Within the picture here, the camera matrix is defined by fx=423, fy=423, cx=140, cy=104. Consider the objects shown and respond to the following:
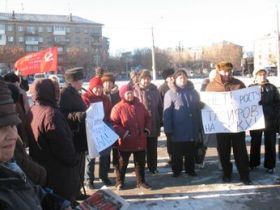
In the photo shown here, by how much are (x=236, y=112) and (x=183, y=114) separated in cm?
82

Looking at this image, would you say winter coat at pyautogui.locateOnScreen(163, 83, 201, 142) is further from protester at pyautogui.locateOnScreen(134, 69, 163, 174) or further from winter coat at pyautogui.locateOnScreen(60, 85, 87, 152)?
winter coat at pyautogui.locateOnScreen(60, 85, 87, 152)

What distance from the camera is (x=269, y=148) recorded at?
6734 millimetres

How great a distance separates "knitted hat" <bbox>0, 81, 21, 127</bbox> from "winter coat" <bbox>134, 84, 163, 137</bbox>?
4.99 meters

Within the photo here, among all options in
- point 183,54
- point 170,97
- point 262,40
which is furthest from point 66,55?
point 170,97

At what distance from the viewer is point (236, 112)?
629cm

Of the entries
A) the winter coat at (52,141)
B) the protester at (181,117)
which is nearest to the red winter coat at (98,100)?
the protester at (181,117)

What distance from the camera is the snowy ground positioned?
540 centimetres

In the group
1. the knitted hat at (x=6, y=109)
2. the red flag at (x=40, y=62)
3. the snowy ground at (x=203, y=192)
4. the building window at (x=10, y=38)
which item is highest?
the building window at (x=10, y=38)

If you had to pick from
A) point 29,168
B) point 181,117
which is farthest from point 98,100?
point 29,168

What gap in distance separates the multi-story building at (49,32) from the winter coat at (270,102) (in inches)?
3121

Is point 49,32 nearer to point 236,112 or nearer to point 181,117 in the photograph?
point 181,117

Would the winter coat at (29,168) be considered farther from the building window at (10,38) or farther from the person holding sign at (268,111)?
the building window at (10,38)

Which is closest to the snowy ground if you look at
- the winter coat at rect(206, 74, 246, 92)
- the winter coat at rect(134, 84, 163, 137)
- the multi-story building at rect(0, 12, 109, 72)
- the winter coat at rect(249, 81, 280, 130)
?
the winter coat at rect(134, 84, 163, 137)

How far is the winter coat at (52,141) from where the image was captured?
3.99 m
